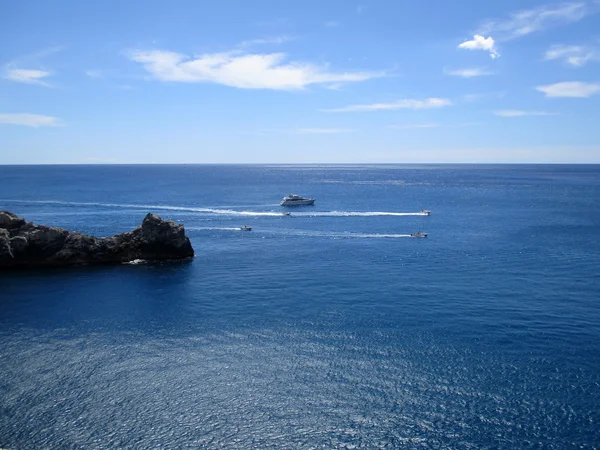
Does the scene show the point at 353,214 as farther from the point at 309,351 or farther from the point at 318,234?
the point at 309,351

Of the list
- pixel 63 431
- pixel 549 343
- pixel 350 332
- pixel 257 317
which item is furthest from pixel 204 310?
pixel 549 343

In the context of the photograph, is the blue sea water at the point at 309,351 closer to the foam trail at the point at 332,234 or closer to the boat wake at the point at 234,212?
the foam trail at the point at 332,234

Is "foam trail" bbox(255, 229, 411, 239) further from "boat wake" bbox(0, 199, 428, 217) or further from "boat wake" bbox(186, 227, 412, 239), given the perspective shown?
"boat wake" bbox(0, 199, 428, 217)

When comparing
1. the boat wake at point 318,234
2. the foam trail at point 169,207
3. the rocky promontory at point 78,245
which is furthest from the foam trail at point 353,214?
the rocky promontory at point 78,245

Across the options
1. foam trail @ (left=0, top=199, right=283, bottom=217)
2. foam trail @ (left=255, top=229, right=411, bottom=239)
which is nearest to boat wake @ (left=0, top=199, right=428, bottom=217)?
foam trail @ (left=0, top=199, right=283, bottom=217)

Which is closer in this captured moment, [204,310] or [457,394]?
[457,394]

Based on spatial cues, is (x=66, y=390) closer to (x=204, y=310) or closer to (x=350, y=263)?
(x=204, y=310)

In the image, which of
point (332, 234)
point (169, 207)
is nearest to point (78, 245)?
point (332, 234)
